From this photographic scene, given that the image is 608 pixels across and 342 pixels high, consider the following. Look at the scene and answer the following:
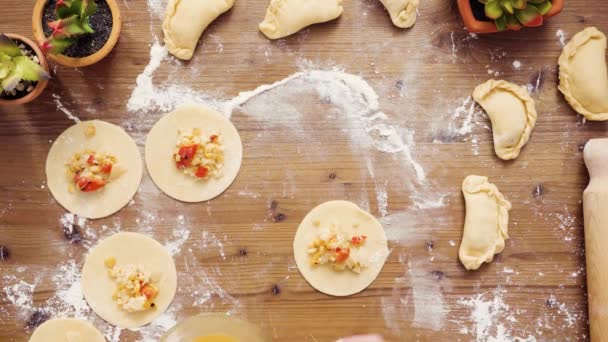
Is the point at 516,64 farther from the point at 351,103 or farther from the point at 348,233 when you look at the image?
the point at 348,233

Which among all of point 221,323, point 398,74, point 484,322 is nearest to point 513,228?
point 484,322

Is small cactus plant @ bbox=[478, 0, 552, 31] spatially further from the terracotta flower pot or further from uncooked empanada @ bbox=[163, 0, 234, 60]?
the terracotta flower pot

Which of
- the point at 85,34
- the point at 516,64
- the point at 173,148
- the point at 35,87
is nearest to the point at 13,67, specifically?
the point at 35,87

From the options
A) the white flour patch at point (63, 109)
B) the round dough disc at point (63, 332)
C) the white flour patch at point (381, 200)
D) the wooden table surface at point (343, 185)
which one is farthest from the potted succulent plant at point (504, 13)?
the round dough disc at point (63, 332)

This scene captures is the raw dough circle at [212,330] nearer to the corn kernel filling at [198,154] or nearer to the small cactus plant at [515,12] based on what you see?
the corn kernel filling at [198,154]

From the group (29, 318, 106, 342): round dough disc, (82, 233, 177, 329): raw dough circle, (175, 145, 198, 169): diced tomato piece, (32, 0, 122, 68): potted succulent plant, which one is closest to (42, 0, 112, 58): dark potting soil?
(32, 0, 122, 68): potted succulent plant

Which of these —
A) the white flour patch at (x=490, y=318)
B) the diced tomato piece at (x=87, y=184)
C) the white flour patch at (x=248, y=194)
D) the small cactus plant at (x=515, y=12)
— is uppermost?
the small cactus plant at (x=515, y=12)

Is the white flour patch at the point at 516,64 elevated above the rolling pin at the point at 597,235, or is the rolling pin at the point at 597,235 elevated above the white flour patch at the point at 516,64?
the white flour patch at the point at 516,64
